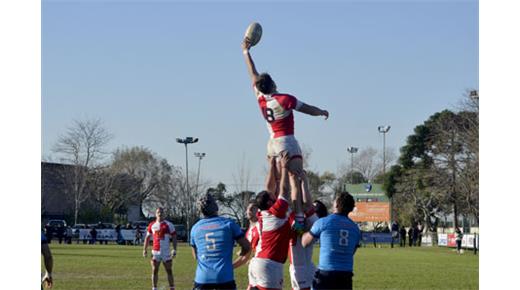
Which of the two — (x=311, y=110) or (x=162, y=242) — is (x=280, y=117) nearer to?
(x=311, y=110)

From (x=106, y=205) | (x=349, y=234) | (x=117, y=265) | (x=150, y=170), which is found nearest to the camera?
(x=349, y=234)

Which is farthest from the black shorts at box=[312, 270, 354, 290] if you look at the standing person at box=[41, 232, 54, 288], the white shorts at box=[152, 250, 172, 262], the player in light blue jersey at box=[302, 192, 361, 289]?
the white shorts at box=[152, 250, 172, 262]

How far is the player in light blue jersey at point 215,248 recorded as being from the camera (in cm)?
1129

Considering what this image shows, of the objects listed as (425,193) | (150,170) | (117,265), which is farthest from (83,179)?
(117,265)

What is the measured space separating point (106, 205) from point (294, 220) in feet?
293

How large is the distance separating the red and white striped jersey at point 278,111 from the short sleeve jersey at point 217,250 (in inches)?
65.0

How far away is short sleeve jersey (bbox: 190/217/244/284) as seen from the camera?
11.3 metres

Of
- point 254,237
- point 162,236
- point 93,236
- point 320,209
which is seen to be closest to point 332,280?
point 254,237

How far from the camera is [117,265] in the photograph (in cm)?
3481

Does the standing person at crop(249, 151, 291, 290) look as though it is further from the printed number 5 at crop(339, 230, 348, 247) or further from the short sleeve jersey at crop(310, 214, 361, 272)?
the printed number 5 at crop(339, 230, 348, 247)

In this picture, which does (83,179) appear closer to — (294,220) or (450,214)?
(450,214)

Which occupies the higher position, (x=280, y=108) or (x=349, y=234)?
(x=280, y=108)

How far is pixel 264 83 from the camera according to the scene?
12180mm

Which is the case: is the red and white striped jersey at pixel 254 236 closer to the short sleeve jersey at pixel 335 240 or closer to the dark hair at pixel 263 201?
the dark hair at pixel 263 201
